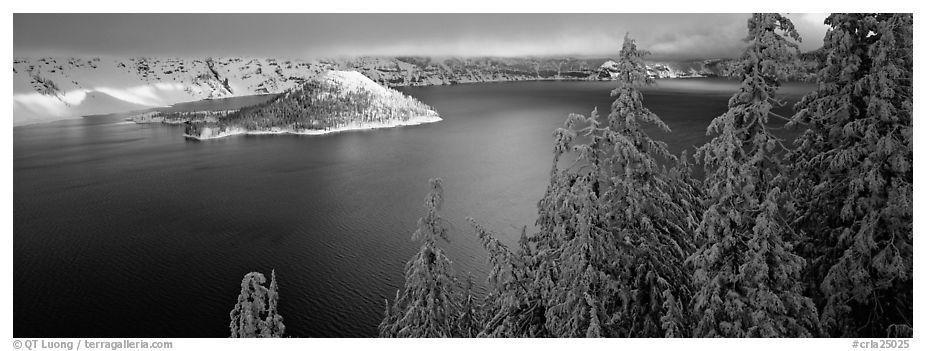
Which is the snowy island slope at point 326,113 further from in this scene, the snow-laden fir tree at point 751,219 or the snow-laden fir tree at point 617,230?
the snow-laden fir tree at point 751,219

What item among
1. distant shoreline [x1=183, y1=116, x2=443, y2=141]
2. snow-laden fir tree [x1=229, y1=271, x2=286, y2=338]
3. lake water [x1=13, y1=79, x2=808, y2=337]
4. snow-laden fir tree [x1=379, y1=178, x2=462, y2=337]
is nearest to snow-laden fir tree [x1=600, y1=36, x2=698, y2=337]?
snow-laden fir tree [x1=379, y1=178, x2=462, y2=337]

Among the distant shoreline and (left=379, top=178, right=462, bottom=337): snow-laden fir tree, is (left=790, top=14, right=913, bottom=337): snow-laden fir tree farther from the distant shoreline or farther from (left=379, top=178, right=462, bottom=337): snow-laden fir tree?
the distant shoreline

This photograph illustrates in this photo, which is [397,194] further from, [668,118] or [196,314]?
[668,118]

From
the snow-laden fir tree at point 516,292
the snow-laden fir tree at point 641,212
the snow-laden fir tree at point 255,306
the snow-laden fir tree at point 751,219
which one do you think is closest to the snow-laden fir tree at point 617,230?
the snow-laden fir tree at point 641,212

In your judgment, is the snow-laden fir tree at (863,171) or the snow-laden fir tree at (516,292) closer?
the snow-laden fir tree at (863,171)

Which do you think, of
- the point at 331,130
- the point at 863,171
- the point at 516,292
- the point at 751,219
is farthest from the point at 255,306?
the point at 331,130

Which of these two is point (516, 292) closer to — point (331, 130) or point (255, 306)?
point (255, 306)
